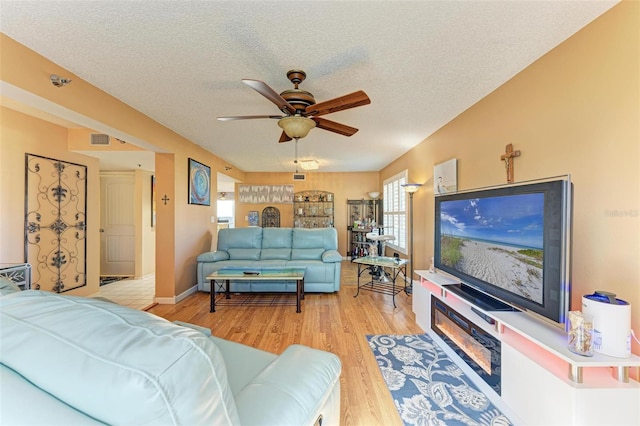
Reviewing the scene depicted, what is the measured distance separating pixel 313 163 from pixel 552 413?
4.18 meters

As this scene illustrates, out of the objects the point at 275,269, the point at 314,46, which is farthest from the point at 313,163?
the point at 314,46

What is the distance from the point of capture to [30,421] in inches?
20.6

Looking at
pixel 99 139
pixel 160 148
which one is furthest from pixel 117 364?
pixel 99 139

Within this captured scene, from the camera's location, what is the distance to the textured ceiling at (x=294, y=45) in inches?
58.3

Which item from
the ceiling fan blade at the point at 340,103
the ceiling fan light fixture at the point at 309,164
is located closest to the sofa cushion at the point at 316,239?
the ceiling fan light fixture at the point at 309,164

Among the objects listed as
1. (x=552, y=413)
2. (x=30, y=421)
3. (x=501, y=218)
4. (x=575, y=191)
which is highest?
(x=575, y=191)

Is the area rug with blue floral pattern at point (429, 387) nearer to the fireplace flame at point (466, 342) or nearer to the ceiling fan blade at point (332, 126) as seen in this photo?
the fireplace flame at point (466, 342)

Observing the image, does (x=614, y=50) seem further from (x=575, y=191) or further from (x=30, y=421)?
(x=30, y=421)

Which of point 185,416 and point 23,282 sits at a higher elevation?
point 185,416

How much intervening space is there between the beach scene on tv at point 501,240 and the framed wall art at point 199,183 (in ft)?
12.5

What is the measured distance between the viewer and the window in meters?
5.05

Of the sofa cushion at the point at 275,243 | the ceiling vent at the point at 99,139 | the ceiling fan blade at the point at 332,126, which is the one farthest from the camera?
the sofa cushion at the point at 275,243

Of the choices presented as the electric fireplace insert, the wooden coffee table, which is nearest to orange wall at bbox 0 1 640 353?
the electric fireplace insert

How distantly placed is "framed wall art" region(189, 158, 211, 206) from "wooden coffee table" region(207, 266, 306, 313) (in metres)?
1.39
